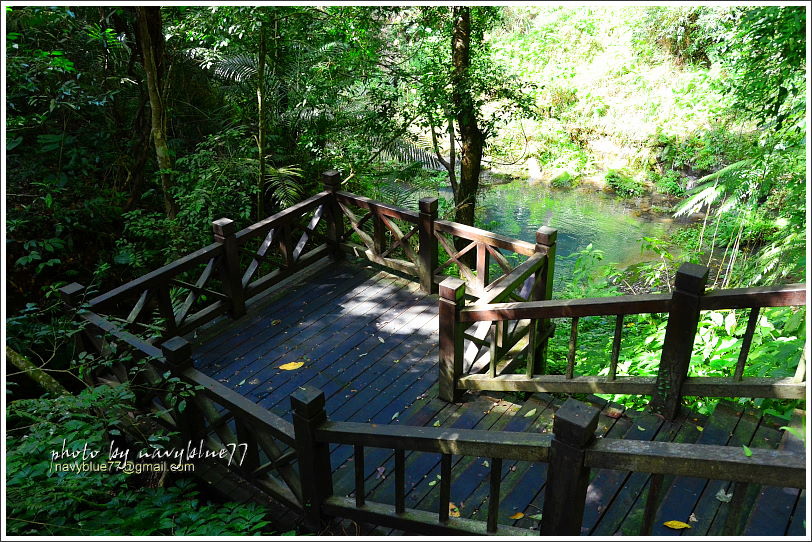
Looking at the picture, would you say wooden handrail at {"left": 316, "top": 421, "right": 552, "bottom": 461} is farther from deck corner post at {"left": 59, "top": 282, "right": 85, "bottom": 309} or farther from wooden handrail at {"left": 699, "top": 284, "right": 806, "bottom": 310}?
deck corner post at {"left": 59, "top": 282, "right": 85, "bottom": 309}

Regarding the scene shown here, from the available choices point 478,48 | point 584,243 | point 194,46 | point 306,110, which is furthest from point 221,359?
point 584,243

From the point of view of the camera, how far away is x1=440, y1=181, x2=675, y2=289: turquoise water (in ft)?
42.4

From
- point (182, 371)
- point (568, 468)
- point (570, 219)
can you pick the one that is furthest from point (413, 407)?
point (570, 219)

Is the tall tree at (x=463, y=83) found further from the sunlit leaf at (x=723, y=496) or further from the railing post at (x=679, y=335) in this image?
the sunlit leaf at (x=723, y=496)

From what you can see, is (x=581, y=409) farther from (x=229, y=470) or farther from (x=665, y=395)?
(x=229, y=470)

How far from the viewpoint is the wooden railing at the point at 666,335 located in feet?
11.9

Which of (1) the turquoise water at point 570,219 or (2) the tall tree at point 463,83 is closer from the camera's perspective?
(2) the tall tree at point 463,83

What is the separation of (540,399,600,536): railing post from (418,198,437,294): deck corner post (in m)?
3.80

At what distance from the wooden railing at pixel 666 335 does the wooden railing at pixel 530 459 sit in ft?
4.49

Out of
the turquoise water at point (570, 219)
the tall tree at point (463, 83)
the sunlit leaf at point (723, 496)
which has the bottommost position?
the turquoise water at point (570, 219)

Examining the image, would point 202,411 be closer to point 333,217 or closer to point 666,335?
point 666,335

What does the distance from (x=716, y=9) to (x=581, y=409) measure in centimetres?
1462

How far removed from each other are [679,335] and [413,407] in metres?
2.24

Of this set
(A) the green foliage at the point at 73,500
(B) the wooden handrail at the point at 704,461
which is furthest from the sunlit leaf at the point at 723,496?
(A) the green foliage at the point at 73,500
